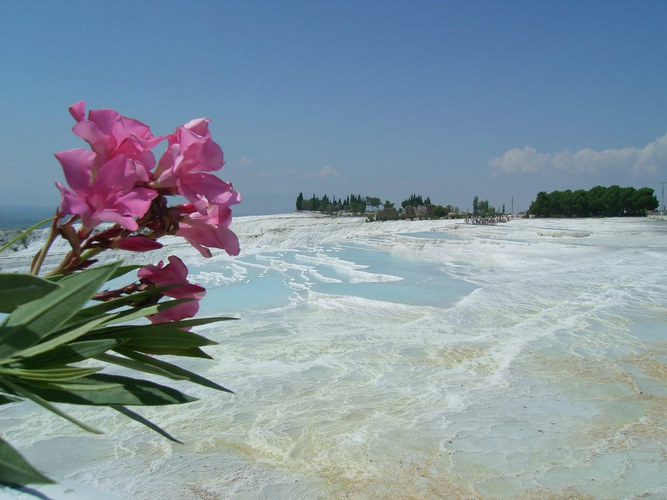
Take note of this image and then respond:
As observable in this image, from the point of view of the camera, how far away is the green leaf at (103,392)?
13.8 inches

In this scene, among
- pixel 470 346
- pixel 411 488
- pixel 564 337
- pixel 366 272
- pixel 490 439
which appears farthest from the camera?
pixel 366 272

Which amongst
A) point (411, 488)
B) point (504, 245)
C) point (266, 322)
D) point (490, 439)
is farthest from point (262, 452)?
point (504, 245)

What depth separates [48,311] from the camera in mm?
321

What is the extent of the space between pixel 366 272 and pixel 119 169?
7.91 metres

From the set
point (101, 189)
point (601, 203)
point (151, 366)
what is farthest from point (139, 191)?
point (601, 203)

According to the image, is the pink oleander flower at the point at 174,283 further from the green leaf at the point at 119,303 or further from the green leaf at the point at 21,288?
the green leaf at the point at 21,288

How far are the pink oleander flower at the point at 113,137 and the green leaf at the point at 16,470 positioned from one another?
18cm

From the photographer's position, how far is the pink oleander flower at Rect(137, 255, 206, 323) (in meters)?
0.40

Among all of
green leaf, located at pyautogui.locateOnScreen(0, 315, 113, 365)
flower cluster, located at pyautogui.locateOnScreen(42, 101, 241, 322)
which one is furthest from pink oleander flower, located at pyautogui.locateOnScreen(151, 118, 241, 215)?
green leaf, located at pyautogui.locateOnScreen(0, 315, 113, 365)

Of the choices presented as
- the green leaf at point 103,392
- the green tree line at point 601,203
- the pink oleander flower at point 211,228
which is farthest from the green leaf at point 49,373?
the green tree line at point 601,203

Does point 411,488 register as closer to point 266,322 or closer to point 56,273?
point 56,273

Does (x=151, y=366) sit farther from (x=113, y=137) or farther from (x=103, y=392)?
(x=113, y=137)

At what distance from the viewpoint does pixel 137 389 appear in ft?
1.20

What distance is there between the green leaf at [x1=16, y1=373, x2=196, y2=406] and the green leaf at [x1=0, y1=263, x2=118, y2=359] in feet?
0.18
